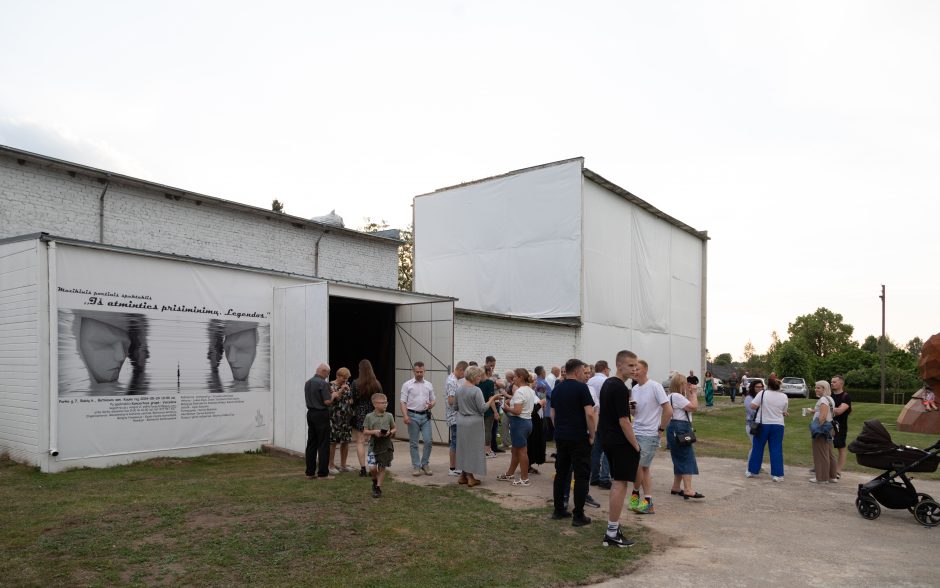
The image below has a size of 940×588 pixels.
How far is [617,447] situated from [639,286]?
22.3m

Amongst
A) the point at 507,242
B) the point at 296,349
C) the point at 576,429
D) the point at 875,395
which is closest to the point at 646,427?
the point at 576,429

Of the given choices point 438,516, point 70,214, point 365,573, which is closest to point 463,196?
point 70,214

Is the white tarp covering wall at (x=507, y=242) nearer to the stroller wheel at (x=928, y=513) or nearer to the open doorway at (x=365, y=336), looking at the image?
the open doorway at (x=365, y=336)

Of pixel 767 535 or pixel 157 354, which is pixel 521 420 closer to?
pixel 767 535

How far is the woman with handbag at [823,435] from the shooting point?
31.9ft

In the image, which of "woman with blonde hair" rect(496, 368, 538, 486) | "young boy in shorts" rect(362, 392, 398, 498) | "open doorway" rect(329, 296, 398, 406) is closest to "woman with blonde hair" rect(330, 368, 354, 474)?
"young boy in shorts" rect(362, 392, 398, 498)

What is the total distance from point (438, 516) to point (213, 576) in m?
2.74

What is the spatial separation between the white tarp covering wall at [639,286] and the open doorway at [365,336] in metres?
9.07

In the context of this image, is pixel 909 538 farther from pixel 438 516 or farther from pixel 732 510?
pixel 438 516

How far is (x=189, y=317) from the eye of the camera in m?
11.1

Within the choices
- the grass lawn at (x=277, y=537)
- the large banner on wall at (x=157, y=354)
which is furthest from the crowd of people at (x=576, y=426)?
the large banner on wall at (x=157, y=354)

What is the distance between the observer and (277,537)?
20.3ft

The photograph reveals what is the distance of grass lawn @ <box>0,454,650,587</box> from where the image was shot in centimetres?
524

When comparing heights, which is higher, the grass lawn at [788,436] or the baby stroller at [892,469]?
the baby stroller at [892,469]
